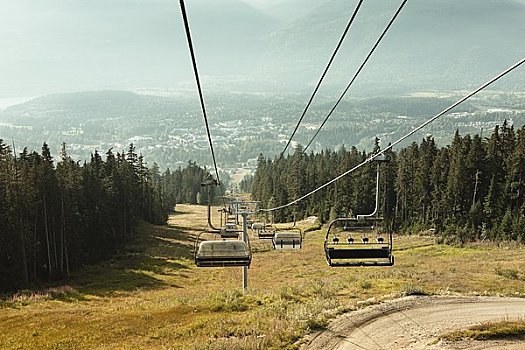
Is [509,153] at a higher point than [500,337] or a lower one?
higher

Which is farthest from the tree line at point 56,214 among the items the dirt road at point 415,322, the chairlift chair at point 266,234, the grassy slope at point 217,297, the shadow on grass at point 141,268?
the dirt road at point 415,322

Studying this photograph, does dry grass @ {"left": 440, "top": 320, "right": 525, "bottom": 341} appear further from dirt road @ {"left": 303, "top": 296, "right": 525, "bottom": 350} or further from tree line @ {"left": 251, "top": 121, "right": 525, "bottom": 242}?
tree line @ {"left": 251, "top": 121, "right": 525, "bottom": 242}

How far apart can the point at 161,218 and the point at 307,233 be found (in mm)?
31299

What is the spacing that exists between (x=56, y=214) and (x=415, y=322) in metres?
37.8

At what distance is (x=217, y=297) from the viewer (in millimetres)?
29516

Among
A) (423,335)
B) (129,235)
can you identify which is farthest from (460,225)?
(423,335)

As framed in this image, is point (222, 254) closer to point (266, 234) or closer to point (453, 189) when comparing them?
point (266, 234)

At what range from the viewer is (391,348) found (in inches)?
720

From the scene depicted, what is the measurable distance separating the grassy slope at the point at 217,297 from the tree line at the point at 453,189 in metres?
7.39

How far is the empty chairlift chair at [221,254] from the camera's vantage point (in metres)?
17.0

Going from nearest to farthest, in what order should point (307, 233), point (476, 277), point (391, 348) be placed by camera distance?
point (391, 348) → point (476, 277) → point (307, 233)

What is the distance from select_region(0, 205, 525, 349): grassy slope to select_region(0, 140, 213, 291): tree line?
3.31 meters

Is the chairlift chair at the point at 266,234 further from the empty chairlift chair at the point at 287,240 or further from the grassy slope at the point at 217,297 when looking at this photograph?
the grassy slope at the point at 217,297

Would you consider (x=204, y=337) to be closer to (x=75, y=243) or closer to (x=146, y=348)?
(x=146, y=348)
